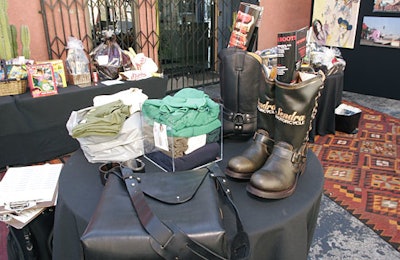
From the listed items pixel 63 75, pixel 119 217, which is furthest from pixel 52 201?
pixel 63 75

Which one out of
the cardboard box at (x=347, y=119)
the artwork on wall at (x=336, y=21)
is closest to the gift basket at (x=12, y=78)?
the cardboard box at (x=347, y=119)

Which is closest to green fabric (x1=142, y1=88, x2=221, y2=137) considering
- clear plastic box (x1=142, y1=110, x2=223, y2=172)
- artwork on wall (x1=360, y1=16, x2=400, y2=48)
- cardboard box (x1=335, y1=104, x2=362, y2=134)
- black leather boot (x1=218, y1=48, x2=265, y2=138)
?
clear plastic box (x1=142, y1=110, x2=223, y2=172)

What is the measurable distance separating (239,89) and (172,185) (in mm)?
492

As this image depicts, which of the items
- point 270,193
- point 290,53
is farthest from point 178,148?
point 290,53

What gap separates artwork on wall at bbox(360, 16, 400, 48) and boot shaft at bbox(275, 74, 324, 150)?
389 cm

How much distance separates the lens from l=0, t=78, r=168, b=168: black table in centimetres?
222

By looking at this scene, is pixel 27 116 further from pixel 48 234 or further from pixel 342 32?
pixel 342 32

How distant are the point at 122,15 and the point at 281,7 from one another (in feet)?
9.44

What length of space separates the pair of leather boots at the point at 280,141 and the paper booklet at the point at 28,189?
60cm

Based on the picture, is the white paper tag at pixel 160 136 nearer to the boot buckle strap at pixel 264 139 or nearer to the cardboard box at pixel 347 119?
the boot buckle strap at pixel 264 139

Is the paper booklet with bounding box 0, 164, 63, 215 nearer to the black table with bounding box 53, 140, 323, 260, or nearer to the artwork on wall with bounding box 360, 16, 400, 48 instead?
the black table with bounding box 53, 140, 323, 260

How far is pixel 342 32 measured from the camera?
433 centimetres

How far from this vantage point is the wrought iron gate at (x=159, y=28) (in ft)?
10.3

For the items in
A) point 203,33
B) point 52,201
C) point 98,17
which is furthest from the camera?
point 203,33
